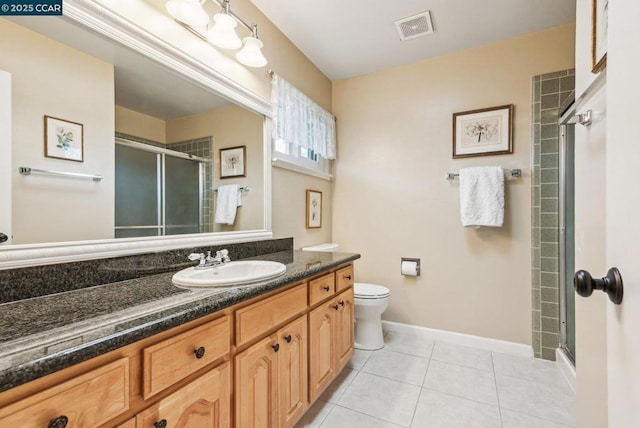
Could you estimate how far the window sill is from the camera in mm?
2113

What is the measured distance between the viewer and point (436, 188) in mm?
2471

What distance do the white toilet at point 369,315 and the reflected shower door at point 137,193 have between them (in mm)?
1527

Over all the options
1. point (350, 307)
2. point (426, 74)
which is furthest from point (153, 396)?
point (426, 74)

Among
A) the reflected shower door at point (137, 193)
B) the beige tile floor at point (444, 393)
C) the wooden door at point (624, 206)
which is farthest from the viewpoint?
the beige tile floor at point (444, 393)

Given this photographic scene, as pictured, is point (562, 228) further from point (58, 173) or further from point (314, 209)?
point (58, 173)

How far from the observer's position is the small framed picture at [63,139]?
3.17 ft

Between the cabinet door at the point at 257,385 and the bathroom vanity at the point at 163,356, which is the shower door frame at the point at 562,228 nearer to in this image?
the bathroom vanity at the point at 163,356

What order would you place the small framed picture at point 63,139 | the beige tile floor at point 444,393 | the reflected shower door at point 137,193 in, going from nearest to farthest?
the small framed picture at point 63,139
the reflected shower door at point 137,193
the beige tile floor at point 444,393

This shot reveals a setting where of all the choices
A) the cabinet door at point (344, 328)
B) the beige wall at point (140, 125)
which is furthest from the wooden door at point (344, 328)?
the beige wall at point (140, 125)

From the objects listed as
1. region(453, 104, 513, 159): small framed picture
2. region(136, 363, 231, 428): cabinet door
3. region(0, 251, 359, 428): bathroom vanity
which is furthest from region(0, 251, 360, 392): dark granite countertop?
region(453, 104, 513, 159): small framed picture

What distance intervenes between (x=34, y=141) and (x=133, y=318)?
72cm

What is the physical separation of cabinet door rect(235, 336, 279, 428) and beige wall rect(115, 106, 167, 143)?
1.03m

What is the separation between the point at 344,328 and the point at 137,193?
1399 mm

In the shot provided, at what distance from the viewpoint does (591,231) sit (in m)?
1.00
